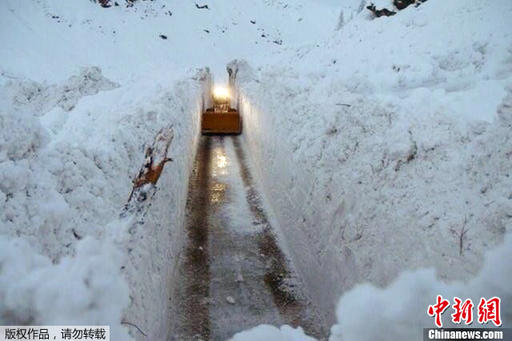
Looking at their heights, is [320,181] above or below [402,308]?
above

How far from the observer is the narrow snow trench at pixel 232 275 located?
7445mm

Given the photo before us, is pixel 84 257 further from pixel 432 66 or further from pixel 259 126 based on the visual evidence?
pixel 259 126

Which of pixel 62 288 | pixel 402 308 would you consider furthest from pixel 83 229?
pixel 402 308

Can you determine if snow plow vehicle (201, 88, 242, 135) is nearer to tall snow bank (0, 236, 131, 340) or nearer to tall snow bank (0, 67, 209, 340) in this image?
tall snow bank (0, 67, 209, 340)

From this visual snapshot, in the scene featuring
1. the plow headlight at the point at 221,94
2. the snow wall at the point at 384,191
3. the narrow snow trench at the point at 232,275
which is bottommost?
the narrow snow trench at the point at 232,275

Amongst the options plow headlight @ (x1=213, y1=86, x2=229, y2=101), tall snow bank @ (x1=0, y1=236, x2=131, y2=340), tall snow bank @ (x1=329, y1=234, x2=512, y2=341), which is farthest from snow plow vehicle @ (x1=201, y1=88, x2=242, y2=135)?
tall snow bank @ (x1=329, y1=234, x2=512, y2=341)

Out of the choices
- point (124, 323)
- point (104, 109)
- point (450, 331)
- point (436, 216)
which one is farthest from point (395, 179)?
point (104, 109)

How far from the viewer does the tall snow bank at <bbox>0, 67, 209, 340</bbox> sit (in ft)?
11.4

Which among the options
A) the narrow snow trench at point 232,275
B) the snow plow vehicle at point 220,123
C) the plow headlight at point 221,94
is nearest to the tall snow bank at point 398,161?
the narrow snow trench at point 232,275

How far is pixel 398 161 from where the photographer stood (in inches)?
245

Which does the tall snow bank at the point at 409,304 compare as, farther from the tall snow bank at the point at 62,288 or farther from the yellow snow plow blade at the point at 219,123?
the yellow snow plow blade at the point at 219,123

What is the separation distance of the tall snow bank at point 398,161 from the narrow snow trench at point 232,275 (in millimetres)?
478

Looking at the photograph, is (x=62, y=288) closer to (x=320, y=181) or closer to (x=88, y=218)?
(x=88, y=218)

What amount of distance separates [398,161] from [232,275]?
4474 mm
